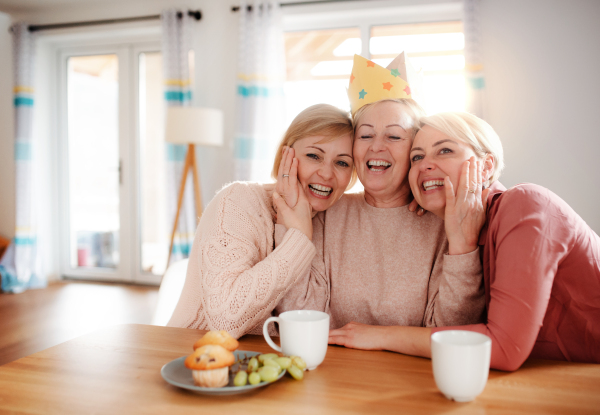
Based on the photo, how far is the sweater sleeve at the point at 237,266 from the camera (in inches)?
45.3

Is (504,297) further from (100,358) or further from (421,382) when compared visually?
(100,358)

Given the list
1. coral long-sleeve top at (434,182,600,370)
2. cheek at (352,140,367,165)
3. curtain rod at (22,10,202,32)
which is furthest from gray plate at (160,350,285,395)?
curtain rod at (22,10,202,32)

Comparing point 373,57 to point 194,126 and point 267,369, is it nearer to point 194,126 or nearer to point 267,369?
point 194,126

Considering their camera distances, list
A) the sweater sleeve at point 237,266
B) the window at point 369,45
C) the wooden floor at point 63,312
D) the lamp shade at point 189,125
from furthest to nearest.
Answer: the window at point 369,45, the lamp shade at point 189,125, the wooden floor at point 63,312, the sweater sleeve at point 237,266

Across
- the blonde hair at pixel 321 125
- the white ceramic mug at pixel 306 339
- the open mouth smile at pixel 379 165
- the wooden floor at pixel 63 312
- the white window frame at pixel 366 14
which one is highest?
the white window frame at pixel 366 14

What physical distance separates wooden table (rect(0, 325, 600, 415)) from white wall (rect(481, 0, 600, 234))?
316 centimetres

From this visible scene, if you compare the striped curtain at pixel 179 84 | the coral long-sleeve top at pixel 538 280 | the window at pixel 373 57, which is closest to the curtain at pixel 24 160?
the striped curtain at pixel 179 84

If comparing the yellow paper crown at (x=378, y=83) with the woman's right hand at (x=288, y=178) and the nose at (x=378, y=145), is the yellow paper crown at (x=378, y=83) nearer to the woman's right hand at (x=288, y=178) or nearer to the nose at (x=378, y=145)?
the nose at (x=378, y=145)

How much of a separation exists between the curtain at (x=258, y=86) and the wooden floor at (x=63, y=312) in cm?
147

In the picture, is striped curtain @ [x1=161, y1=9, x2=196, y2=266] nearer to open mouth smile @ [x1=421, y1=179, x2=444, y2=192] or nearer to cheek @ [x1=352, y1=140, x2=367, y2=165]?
cheek @ [x1=352, y1=140, x2=367, y2=165]

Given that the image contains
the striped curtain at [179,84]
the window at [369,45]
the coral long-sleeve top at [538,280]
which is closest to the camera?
the coral long-sleeve top at [538,280]

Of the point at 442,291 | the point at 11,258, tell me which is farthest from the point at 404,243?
the point at 11,258

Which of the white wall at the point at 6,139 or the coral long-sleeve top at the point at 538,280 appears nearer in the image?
the coral long-sleeve top at the point at 538,280

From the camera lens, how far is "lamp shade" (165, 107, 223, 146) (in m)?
3.79
